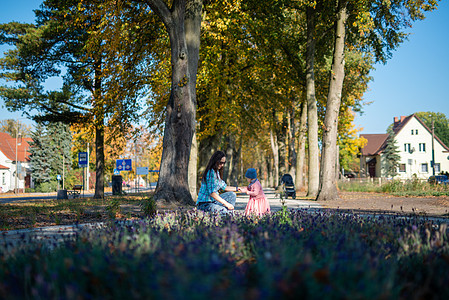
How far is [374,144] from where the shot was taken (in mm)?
82938

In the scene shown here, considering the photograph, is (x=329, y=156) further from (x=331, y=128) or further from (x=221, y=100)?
(x=221, y=100)

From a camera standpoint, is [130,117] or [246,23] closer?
[246,23]

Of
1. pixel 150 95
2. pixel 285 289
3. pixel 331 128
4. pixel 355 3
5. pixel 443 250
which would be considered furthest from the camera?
pixel 150 95

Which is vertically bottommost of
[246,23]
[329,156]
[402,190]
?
[402,190]

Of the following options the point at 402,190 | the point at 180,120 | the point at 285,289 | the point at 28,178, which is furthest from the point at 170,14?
the point at 28,178

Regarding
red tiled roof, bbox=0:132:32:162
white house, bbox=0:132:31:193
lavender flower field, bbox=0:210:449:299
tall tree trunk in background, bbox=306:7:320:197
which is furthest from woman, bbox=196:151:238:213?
red tiled roof, bbox=0:132:32:162

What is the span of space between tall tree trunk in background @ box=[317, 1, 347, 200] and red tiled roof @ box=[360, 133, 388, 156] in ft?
203

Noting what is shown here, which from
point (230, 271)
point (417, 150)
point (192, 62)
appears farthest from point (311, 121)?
point (417, 150)

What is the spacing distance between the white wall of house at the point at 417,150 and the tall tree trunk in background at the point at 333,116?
56.1 meters

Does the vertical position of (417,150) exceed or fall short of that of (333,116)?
it exceeds it

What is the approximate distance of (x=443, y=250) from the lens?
352 cm

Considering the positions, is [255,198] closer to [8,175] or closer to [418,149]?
[8,175]

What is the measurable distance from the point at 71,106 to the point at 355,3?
16.9m

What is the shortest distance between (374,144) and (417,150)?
12168 mm
